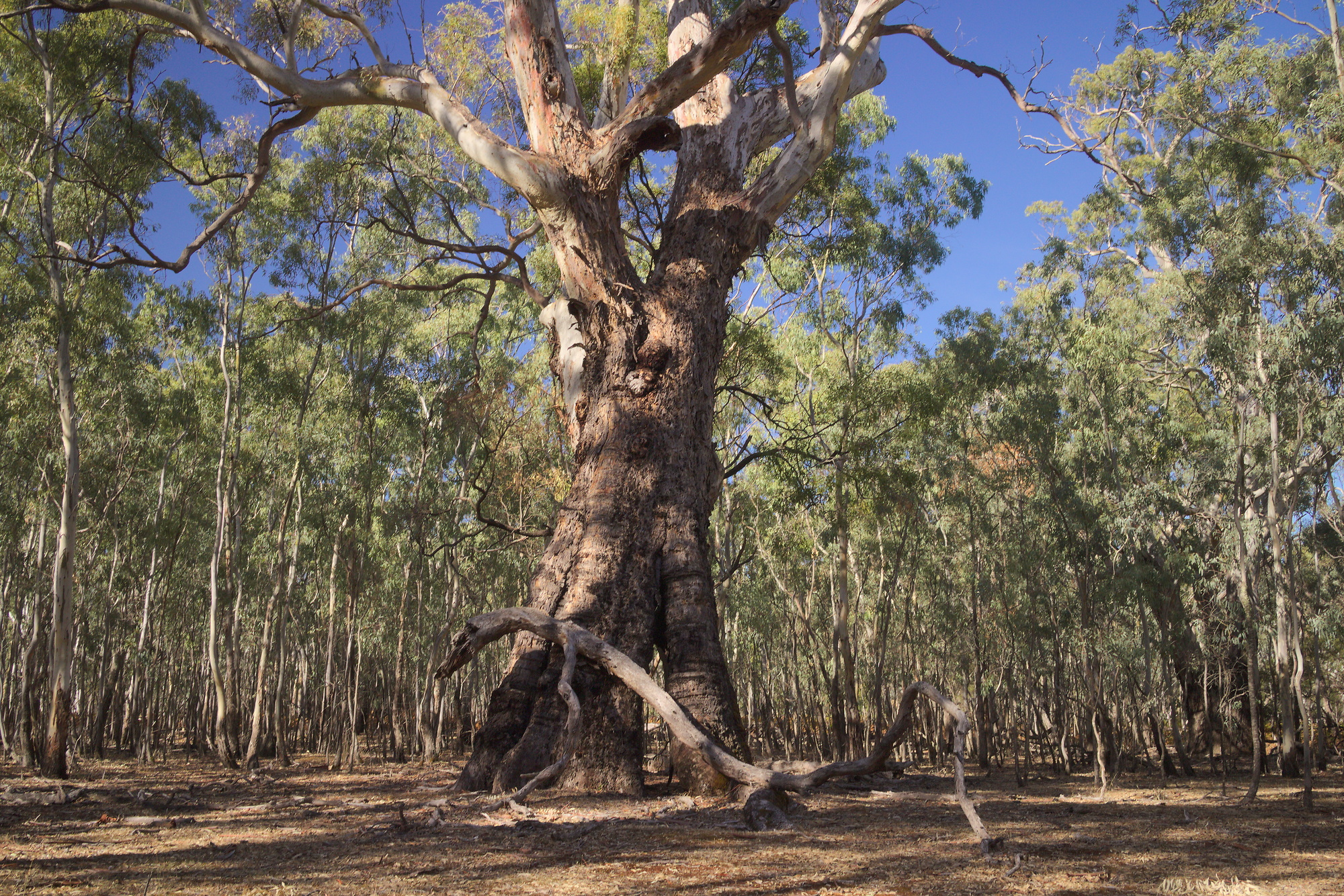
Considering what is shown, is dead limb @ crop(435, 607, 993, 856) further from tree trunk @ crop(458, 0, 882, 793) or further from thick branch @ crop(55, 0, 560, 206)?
thick branch @ crop(55, 0, 560, 206)

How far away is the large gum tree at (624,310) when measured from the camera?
4.72m

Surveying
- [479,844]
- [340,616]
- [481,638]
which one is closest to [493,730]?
[481,638]

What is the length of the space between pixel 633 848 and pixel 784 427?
28.9 feet

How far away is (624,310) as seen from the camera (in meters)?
5.60

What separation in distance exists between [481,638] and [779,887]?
100 inches

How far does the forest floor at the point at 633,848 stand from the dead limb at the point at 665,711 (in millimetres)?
232

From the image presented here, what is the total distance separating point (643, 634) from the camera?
4949 millimetres

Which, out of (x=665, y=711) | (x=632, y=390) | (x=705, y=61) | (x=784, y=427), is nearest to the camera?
(x=665, y=711)

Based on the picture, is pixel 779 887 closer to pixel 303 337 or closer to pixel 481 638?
pixel 481 638

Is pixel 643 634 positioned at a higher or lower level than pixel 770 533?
lower

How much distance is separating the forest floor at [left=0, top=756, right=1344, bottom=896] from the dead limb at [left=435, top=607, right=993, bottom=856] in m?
0.23

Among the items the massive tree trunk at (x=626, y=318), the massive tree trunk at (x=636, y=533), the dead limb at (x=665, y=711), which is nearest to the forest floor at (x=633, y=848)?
the dead limb at (x=665, y=711)

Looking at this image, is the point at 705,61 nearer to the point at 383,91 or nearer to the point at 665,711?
the point at 383,91

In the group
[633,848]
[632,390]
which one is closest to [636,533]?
[632,390]
